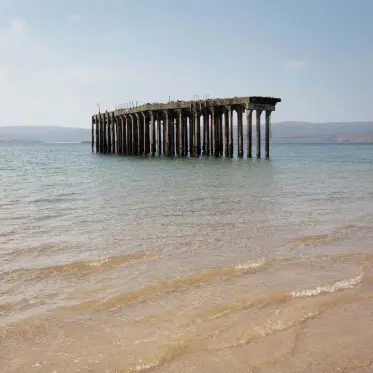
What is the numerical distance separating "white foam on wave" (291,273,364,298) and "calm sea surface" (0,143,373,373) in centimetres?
2

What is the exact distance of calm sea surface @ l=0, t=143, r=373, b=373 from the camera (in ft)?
9.97

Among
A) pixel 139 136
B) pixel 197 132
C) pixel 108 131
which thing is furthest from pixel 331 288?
pixel 108 131

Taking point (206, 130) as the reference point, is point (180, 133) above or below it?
below

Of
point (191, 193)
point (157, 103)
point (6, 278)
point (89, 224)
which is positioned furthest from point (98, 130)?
point (6, 278)

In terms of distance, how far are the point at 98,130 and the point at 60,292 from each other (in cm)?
4605

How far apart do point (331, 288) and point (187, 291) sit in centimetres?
135

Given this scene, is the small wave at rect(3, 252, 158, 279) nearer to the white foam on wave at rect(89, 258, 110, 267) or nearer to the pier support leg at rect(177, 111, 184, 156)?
the white foam on wave at rect(89, 258, 110, 267)

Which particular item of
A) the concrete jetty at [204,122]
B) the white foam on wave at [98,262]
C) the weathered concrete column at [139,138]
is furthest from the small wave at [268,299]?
the weathered concrete column at [139,138]

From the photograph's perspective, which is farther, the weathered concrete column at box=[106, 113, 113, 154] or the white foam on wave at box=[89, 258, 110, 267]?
the weathered concrete column at box=[106, 113, 113, 154]

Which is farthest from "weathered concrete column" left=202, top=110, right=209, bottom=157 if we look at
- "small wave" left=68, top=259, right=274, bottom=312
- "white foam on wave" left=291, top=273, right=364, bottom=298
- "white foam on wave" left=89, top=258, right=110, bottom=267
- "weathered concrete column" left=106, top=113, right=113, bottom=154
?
"white foam on wave" left=291, top=273, right=364, bottom=298

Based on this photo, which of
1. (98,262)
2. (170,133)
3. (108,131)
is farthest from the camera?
(108,131)

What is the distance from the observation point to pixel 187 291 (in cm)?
441

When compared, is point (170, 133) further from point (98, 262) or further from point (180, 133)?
point (98, 262)

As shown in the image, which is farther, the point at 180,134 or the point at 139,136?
the point at 139,136
